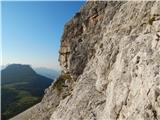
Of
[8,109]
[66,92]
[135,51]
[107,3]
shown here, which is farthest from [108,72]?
[8,109]

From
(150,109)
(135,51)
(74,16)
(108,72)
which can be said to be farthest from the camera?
(74,16)

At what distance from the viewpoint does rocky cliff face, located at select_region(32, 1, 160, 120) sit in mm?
17984

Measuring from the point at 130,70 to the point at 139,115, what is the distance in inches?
201

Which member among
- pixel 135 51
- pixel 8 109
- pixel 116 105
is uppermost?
pixel 135 51

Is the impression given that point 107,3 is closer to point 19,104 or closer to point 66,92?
point 66,92

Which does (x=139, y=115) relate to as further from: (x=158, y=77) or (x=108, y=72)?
(x=108, y=72)

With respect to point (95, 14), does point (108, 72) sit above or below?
below

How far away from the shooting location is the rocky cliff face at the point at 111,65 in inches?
708

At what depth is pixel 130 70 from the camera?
820 inches

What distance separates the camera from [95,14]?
47.7m

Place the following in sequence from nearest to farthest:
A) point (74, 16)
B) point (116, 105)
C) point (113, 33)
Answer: point (116, 105)
point (113, 33)
point (74, 16)

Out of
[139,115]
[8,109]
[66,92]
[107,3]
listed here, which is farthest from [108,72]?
[8,109]

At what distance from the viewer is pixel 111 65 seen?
2798 cm

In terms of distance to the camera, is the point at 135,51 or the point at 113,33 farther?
the point at 113,33
